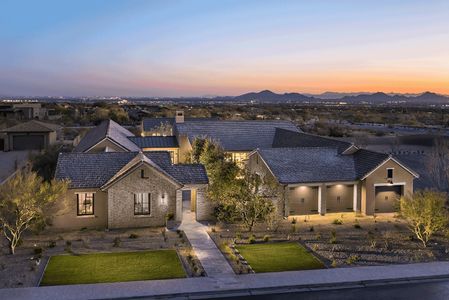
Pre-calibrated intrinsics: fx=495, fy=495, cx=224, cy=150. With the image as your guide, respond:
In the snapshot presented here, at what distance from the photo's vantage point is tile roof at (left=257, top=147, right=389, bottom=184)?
33188 mm

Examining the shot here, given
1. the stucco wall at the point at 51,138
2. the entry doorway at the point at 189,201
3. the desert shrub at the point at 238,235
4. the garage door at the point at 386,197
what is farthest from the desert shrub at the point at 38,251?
the stucco wall at the point at 51,138

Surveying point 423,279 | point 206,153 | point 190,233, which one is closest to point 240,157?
point 206,153

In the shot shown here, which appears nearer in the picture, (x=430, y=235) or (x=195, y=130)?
(x=430, y=235)

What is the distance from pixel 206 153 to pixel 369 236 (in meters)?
14.3

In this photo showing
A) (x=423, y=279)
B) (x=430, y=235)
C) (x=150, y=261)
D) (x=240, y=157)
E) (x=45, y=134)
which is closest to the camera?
(x=423, y=279)

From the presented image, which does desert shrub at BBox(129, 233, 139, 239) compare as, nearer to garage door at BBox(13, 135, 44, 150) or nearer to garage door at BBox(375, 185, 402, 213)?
garage door at BBox(375, 185, 402, 213)

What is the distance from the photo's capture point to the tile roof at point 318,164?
1307 inches

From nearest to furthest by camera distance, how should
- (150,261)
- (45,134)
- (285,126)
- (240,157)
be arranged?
1. (150,261)
2. (240,157)
3. (285,126)
4. (45,134)

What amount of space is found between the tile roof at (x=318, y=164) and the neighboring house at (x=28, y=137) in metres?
41.0

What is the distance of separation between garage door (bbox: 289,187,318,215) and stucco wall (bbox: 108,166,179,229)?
8.13 m

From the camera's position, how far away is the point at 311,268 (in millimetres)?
22359

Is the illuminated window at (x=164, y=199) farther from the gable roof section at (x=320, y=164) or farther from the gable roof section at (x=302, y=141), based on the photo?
the gable roof section at (x=302, y=141)

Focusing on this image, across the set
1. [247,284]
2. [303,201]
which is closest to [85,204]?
[247,284]

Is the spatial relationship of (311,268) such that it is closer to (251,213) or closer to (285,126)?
(251,213)
